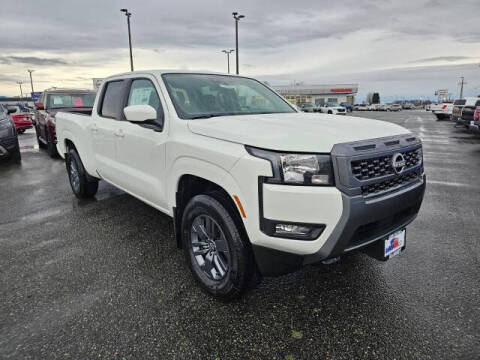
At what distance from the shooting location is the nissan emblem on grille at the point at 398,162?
249 cm

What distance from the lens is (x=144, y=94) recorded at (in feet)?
12.2

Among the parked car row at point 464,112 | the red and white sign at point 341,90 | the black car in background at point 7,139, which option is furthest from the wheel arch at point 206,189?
the red and white sign at point 341,90

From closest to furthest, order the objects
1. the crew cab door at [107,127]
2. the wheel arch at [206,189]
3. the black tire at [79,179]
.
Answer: the wheel arch at [206,189], the crew cab door at [107,127], the black tire at [79,179]

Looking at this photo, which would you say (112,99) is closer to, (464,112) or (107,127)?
(107,127)

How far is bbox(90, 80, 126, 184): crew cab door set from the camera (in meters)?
4.17

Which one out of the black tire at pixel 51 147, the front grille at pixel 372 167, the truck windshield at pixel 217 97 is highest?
the truck windshield at pixel 217 97

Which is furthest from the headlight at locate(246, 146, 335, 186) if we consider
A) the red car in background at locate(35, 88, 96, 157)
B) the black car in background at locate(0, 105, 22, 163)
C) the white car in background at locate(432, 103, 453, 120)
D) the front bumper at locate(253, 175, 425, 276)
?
the white car in background at locate(432, 103, 453, 120)

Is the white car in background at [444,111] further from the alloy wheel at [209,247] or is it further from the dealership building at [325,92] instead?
the dealership building at [325,92]

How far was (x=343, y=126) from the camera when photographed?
271cm

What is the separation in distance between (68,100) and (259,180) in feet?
32.2

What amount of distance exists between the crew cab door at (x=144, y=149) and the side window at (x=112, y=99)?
237mm

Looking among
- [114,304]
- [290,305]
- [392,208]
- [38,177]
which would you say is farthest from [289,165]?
[38,177]

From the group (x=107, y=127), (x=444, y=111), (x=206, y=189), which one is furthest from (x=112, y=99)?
(x=444, y=111)

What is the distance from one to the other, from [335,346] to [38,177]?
737 cm
